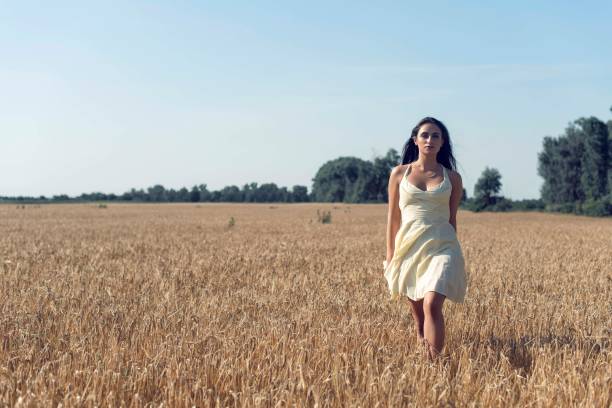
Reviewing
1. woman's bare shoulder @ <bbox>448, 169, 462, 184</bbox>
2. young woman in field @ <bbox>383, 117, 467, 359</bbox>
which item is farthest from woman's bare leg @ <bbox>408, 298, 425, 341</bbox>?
woman's bare shoulder @ <bbox>448, 169, 462, 184</bbox>

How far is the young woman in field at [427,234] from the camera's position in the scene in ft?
14.7

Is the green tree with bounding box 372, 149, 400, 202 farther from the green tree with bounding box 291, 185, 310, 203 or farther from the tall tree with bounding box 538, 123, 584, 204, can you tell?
the tall tree with bounding box 538, 123, 584, 204

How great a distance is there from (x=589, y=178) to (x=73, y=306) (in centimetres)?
6895

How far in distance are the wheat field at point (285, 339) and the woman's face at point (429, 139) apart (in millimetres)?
1589

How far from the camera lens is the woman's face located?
480 centimetres

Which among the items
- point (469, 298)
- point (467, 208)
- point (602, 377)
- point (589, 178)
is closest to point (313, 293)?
point (469, 298)

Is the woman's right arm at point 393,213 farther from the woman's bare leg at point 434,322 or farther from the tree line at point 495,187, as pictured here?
the tree line at point 495,187

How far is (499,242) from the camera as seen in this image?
16.7m

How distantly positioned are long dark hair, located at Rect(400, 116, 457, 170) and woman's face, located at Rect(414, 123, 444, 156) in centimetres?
6

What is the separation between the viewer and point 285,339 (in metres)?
4.55

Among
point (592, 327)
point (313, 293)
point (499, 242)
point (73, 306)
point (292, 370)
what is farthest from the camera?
point (499, 242)

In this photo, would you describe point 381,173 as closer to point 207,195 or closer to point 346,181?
point 346,181

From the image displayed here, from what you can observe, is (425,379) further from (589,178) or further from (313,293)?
(589,178)

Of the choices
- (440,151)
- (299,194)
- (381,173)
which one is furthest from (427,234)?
(299,194)
